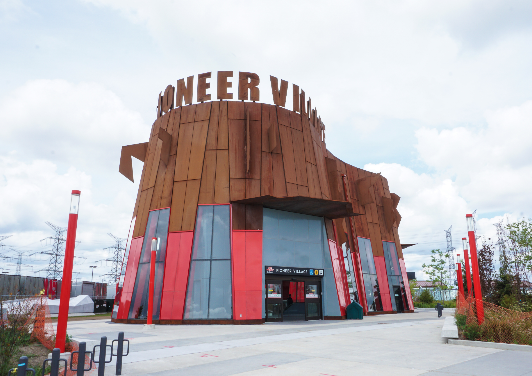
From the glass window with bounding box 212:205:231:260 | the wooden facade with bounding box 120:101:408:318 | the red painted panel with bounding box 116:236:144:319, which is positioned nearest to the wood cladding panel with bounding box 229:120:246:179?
the wooden facade with bounding box 120:101:408:318

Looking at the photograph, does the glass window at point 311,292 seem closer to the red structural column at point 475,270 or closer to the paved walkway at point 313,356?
the paved walkway at point 313,356

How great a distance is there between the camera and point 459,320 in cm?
1677

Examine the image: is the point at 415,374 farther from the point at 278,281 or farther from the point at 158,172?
the point at 158,172

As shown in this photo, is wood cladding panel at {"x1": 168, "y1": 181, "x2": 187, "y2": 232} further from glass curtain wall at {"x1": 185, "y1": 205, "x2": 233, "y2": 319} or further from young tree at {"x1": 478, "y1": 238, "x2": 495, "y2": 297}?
young tree at {"x1": 478, "y1": 238, "x2": 495, "y2": 297}

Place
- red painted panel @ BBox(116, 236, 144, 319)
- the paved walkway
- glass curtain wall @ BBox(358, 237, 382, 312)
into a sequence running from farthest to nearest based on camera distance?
glass curtain wall @ BBox(358, 237, 382, 312) < red painted panel @ BBox(116, 236, 144, 319) < the paved walkway

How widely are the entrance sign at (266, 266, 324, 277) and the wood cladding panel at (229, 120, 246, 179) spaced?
5970mm

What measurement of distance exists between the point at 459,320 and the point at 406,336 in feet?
8.08

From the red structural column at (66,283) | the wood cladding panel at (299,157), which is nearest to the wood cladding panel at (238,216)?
the wood cladding panel at (299,157)

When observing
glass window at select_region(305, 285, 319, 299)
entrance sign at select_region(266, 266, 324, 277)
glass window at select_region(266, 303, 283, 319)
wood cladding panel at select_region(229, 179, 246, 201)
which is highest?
wood cladding panel at select_region(229, 179, 246, 201)

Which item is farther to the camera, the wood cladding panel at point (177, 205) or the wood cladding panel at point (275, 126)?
the wood cladding panel at point (275, 126)

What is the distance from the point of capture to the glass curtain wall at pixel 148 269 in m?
23.5

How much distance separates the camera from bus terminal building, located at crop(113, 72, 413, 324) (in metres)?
23.1

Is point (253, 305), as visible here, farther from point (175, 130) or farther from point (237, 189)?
point (175, 130)

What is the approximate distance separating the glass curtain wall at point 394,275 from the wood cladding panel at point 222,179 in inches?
796
